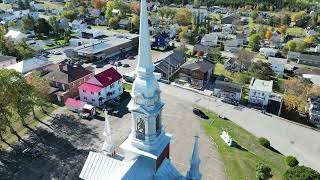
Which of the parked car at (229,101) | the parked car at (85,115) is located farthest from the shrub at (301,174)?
the parked car at (85,115)

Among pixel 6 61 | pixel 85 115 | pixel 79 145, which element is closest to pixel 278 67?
pixel 85 115

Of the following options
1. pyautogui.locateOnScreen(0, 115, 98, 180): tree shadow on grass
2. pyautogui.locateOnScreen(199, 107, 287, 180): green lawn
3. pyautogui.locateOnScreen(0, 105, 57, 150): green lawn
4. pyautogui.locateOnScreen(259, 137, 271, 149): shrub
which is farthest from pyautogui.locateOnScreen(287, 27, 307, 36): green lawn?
pyautogui.locateOnScreen(0, 105, 57, 150): green lawn

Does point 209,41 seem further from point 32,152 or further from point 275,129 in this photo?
point 32,152

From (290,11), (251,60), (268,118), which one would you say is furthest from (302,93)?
(290,11)

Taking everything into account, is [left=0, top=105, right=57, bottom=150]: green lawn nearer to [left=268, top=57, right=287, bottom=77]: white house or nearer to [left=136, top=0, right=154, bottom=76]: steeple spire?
[left=136, top=0, right=154, bottom=76]: steeple spire

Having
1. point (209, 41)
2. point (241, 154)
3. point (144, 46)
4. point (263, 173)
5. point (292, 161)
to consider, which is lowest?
point (241, 154)
